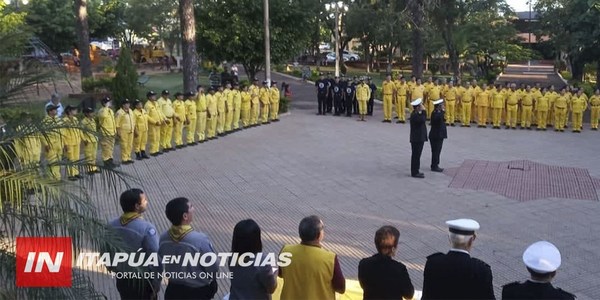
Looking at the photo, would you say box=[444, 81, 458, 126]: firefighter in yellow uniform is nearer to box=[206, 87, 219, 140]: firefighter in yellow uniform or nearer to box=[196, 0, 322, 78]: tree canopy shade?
box=[206, 87, 219, 140]: firefighter in yellow uniform

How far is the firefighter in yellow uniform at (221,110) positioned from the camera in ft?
54.2

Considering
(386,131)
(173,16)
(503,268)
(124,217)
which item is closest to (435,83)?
(386,131)

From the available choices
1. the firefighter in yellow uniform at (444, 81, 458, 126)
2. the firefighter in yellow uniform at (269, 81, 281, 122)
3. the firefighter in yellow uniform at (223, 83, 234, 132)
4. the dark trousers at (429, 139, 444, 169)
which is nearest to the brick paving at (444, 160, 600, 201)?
the dark trousers at (429, 139, 444, 169)

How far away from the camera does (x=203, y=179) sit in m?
11.8

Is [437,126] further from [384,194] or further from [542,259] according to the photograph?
[542,259]

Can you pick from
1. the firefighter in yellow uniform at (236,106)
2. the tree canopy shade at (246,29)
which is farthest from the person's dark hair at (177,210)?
the tree canopy shade at (246,29)

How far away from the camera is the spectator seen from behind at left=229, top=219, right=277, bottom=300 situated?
409cm

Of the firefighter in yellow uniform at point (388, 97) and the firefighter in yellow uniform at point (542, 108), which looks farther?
the firefighter in yellow uniform at point (388, 97)

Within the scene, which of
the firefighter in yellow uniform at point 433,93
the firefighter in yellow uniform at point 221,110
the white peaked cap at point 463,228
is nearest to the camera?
the white peaked cap at point 463,228

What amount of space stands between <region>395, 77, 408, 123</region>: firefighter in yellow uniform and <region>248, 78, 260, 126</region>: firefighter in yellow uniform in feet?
15.2

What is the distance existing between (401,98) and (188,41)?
7.15m

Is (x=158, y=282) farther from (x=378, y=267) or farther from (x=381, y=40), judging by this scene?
(x=381, y=40)

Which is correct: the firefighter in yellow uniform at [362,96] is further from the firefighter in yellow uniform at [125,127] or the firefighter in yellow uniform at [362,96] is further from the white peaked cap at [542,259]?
the white peaked cap at [542,259]

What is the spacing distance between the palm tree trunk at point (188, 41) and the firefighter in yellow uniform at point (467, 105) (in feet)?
28.6
